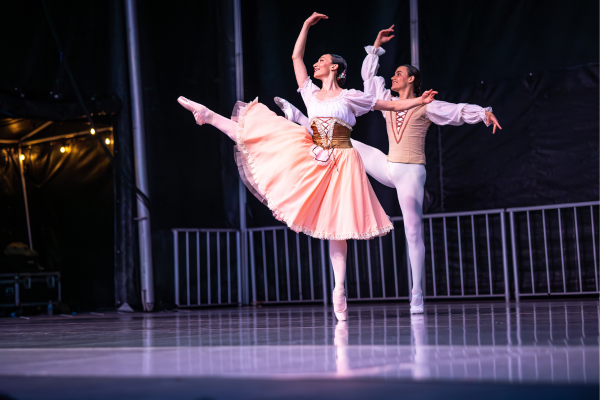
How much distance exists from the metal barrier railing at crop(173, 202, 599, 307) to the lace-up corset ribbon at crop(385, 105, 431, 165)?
1853mm

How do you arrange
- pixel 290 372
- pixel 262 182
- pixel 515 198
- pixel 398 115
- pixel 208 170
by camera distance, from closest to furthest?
pixel 290 372 < pixel 262 182 < pixel 398 115 < pixel 515 198 < pixel 208 170

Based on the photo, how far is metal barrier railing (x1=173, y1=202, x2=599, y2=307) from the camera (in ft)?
19.8

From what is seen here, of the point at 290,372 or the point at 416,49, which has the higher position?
the point at 416,49

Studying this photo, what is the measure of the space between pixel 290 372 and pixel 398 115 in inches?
134

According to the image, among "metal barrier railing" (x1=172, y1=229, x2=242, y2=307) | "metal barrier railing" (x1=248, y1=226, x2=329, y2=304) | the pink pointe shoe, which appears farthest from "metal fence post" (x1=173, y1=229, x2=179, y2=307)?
the pink pointe shoe

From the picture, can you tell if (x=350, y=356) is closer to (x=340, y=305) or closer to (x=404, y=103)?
(x=340, y=305)

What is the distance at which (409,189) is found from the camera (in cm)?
447

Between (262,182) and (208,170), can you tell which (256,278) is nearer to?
(208,170)

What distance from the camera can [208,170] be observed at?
22.9 ft

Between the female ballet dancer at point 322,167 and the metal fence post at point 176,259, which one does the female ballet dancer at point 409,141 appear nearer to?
the female ballet dancer at point 322,167

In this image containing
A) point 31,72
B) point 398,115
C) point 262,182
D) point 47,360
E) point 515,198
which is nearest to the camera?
point 47,360

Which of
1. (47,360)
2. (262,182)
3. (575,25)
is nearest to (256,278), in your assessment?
(262,182)

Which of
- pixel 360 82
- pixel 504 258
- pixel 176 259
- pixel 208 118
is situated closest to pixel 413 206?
pixel 208 118

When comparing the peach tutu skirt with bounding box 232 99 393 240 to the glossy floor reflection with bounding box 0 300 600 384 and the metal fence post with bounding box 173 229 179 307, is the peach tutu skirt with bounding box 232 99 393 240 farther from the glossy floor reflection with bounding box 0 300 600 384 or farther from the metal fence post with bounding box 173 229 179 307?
the metal fence post with bounding box 173 229 179 307
